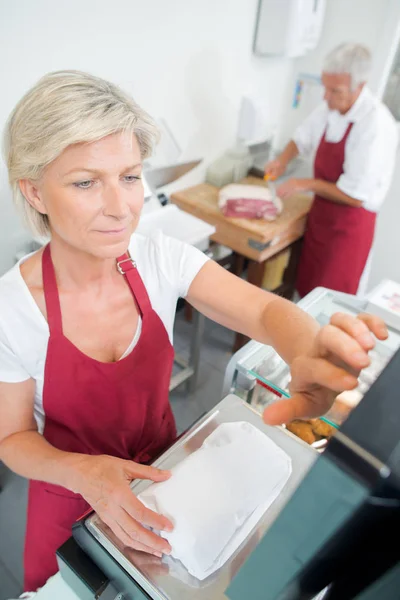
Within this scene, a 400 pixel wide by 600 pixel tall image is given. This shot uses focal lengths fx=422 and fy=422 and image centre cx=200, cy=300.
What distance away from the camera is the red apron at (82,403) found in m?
0.97

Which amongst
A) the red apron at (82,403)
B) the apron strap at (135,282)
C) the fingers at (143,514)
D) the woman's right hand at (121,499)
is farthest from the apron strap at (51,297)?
the fingers at (143,514)

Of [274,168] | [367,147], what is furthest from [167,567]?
[274,168]

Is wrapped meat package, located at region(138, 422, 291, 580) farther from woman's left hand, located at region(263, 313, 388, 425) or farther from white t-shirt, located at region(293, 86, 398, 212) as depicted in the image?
white t-shirt, located at region(293, 86, 398, 212)

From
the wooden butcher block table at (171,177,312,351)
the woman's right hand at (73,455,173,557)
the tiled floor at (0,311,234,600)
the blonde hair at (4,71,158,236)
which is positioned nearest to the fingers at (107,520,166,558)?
the woman's right hand at (73,455,173,557)

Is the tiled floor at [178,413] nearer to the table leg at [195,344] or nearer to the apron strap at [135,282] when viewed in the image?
the table leg at [195,344]

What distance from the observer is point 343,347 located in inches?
19.5

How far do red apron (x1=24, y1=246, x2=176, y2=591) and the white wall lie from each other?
3.17 ft

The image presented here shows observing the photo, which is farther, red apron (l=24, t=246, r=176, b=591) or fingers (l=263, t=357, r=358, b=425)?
red apron (l=24, t=246, r=176, b=591)

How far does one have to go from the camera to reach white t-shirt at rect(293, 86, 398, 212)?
6.63ft

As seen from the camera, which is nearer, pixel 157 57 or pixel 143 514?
pixel 143 514

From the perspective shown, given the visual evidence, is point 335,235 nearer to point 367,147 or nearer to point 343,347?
point 367,147

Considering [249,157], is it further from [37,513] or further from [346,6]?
[37,513]

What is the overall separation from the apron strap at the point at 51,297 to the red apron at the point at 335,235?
1.75m

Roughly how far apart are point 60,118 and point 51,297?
0.39 metres
